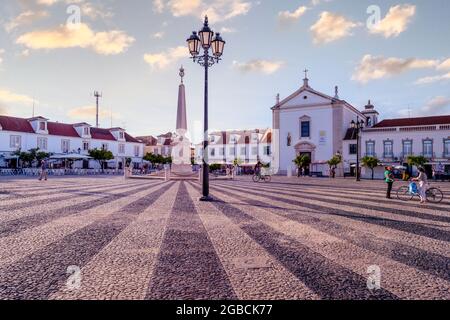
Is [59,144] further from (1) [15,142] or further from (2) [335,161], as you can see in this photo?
(2) [335,161]

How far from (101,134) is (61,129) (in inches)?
316

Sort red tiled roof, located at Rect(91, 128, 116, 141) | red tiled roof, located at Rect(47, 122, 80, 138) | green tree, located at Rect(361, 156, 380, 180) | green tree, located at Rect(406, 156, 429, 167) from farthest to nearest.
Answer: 1. red tiled roof, located at Rect(91, 128, 116, 141)
2. red tiled roof, located at Rect(47, 122, 80, 138)
3. green tree, located at Rect(361, 156, 380, 180)
4. green tree, located at Rect(406, 156, 429, 167)

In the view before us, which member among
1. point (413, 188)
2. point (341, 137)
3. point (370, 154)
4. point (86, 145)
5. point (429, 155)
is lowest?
point (413, 188)

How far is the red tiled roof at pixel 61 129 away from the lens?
176 feet

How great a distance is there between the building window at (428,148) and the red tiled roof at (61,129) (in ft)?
187

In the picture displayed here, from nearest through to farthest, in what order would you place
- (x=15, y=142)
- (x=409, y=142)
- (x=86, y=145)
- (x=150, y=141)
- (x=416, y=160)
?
1. (x=416, y=160)
2. (x=409, y=142)
3. (x=15, y=142)
4. (x=86, y=145)
5. (x=150, y=141)

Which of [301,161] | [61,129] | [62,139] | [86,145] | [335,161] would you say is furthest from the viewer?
[86,145]

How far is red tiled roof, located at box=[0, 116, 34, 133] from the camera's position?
46434mm

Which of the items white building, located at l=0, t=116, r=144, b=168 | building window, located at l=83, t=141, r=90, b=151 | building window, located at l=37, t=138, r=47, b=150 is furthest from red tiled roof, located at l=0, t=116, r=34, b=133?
building window, located at l=83, t=141, r=90, b=151

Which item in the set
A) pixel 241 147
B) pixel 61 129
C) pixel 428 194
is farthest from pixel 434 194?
pixel 61 129

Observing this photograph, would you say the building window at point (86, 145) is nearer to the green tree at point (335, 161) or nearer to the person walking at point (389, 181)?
the green tree at point (335, 161)

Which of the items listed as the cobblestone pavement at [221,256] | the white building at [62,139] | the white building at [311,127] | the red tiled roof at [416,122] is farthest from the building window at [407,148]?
the white building at [62,139]

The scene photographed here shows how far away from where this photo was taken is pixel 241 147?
66.1 meters

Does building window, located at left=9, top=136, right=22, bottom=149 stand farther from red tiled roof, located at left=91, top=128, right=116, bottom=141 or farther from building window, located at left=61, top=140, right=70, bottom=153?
red tiled roof, located at left=91, top=128, right=116, bottom=141
